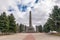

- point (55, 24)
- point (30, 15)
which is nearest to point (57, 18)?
point (55, 24)

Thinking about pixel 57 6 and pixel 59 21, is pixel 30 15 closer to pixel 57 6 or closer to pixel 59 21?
pixel 57 6

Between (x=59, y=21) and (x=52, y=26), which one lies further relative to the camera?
(x=52, y=26)

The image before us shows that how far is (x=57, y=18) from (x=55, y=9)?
17.6 feet

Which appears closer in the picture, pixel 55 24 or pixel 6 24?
pixel 55 24

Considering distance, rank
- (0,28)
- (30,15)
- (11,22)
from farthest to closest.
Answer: (30,15)
(11,22)
(0,28)

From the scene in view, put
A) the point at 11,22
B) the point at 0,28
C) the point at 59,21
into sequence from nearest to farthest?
the point at 59,21 → the point at 0,28 → the point at 11,22

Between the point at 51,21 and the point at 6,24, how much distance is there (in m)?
15.9

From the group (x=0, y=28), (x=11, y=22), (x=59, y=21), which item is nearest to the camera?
(x=59, y=21)

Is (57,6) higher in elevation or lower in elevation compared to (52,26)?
higher

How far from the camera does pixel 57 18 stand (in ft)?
163

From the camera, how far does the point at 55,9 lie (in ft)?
177

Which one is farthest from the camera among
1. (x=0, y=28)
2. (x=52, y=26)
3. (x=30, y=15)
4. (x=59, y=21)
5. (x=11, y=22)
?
(x=30, y=15)

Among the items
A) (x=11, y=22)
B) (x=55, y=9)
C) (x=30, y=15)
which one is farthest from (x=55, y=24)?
(x=30, y=15)

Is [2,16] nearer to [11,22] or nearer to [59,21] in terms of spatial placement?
[11,22]
